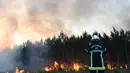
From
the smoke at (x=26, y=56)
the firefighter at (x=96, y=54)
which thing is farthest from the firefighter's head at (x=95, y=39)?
the smoke at (x=26, y=56)

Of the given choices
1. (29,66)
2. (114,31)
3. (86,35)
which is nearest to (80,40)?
(86,35)

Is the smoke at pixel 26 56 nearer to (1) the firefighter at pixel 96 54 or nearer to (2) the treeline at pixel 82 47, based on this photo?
(2) the treeline at pixel 82 47

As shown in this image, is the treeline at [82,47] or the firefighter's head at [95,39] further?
the treeline at [82,47]

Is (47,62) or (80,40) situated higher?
(80,40)

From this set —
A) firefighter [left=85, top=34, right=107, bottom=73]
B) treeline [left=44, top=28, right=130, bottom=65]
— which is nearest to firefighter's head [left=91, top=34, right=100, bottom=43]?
firefighter [left=85, top=34, right=107, bottom=73]

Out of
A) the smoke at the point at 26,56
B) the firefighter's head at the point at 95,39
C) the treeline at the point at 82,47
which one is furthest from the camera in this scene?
the smoke at the point at 26,56

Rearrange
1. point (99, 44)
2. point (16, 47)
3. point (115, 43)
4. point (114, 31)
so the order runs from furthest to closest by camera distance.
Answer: point (16, 47) < point (114, 31) < point (115, 43) < point (99, 44)

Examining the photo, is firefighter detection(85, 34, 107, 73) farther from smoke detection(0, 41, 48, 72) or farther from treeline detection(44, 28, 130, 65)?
smoke detection(0, 41, 48, 72)

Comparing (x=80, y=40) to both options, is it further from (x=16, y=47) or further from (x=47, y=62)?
(x=16, y=47)

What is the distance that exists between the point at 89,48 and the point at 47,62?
2058 inches

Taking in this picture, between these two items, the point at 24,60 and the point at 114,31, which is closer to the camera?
the point at 114,31

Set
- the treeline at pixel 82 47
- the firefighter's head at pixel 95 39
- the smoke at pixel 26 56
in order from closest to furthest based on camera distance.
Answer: the firefighter's head at pixel 95 39 → the treeline at pixel 82 47 → the smoke at pixel 26 56

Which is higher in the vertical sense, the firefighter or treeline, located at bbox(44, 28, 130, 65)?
treeline, located at bbox(44, 28, 130, 65)

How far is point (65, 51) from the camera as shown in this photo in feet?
205
